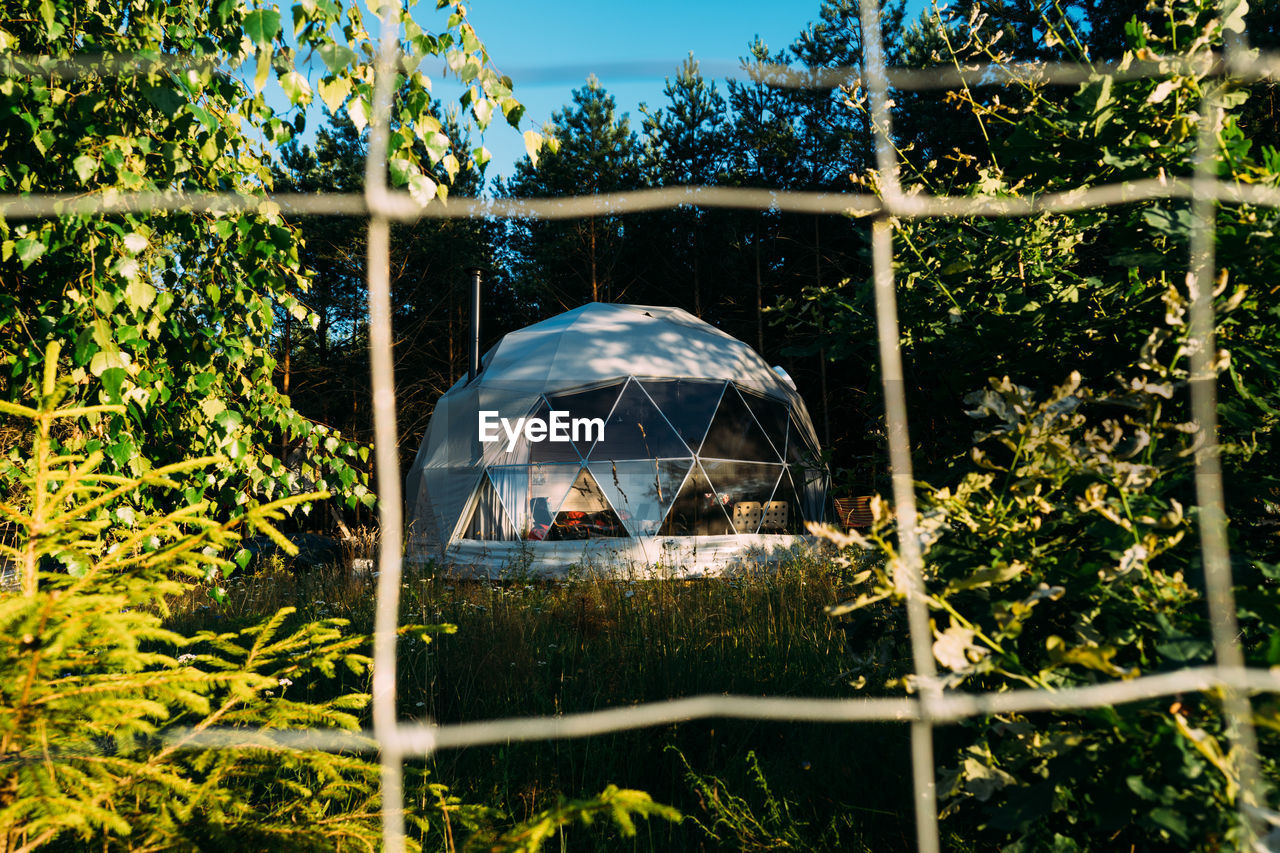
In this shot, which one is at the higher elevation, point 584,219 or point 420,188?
point 584,219

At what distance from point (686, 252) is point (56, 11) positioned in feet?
54.0

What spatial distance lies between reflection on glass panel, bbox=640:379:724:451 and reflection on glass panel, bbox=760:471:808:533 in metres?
1.36

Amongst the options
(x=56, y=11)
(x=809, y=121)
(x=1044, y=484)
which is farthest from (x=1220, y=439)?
(x=809, y=121)

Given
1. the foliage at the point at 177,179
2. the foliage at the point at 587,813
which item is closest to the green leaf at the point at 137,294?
the foliage at the point at 177,179

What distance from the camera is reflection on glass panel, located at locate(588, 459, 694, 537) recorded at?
828cm

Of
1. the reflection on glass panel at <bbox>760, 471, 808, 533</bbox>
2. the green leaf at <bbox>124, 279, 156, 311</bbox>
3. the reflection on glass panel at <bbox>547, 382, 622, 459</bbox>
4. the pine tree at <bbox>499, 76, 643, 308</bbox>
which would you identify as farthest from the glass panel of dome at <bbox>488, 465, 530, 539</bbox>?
the pine tree at <bbox>499, 76, 643, 308</bbox>

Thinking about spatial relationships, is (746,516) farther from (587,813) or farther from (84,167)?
(587,813)

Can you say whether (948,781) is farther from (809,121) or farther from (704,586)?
(809,121)

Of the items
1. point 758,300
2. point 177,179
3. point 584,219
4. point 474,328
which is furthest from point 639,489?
point 584,219

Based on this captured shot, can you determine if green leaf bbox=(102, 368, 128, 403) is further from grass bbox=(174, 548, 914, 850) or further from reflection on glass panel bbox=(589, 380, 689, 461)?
reflection on glass panel bbox=(589, 380, 689, 461)

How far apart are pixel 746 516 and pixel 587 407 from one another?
2.42 m

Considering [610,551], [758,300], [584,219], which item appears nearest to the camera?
[610,551]

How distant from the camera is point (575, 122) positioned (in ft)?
58.9

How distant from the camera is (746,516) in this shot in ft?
29.1
